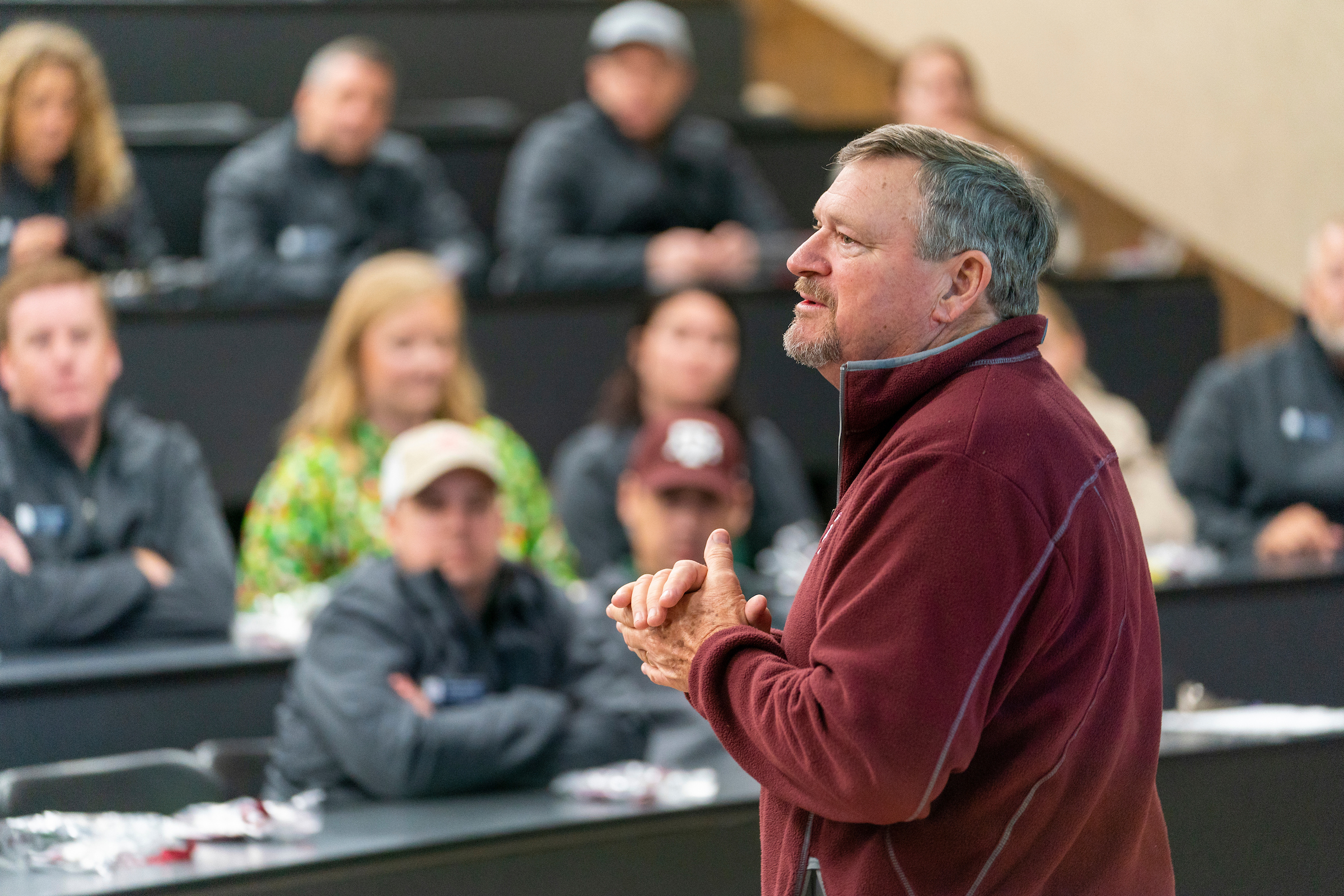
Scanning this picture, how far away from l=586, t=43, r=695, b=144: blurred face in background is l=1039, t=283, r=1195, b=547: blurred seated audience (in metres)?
1.15

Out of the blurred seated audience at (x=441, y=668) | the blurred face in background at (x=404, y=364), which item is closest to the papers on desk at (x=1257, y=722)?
the blurred seated audience at (x=441, y=668)

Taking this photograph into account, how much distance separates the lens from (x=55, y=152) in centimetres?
370

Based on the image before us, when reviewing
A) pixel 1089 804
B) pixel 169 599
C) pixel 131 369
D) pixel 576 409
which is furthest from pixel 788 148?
pixel 1089 804

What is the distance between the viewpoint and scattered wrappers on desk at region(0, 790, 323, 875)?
189 cm

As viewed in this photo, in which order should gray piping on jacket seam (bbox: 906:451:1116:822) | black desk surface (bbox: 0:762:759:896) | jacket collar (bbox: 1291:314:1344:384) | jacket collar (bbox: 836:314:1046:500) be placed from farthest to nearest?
jacket collar (bbox: 1291:314:1344:384) < black desk surface (bbox: 0:762:759:896) < jacket collar (bbox: 836:314:1046:500) < gray piping on jacket seam (bbox: 906:451:1116:822)

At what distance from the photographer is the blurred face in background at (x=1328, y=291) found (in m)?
3.50

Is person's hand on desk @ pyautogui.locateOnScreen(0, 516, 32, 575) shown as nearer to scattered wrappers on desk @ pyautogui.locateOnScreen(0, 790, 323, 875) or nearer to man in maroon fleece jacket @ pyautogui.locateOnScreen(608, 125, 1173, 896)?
scattered wrappers on desk @ pyautogui.locateOnScreen(0, 790, 323, 875)

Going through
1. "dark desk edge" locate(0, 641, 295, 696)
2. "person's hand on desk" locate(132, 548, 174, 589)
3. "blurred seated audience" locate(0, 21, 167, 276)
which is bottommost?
"dark desk edge" locate(0, 641, 295, 696)

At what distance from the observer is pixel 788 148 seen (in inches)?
206

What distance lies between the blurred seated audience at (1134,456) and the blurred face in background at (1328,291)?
465mm

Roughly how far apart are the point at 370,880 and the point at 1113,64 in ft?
13.1

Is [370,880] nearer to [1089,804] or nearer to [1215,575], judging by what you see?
[1089,804]

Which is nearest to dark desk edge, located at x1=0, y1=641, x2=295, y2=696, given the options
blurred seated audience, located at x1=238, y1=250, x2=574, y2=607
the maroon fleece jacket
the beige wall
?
blurred seated audience, located at x1=238, y1=250, x2=574, y2=607

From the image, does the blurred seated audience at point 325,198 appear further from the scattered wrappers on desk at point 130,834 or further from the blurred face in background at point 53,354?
the scattered wrappers on desk at point 130,834
